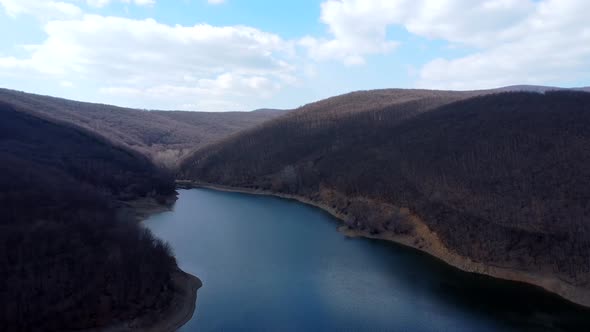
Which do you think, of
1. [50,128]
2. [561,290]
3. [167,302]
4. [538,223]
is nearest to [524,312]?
[561,290]

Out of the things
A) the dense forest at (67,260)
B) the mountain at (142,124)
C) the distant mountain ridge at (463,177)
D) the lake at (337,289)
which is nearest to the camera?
the dense forest at (67,260)

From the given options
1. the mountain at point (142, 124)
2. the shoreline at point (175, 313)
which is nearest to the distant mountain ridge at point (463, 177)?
the shoreline at point (175, 313)

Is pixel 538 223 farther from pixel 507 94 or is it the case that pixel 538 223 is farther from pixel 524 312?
pixel 507 94

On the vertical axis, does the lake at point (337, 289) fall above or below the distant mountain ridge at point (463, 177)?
below

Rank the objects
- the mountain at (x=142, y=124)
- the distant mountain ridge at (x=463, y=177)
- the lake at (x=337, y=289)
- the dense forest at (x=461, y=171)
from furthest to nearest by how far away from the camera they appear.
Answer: the mountain at (x=142, y=124), the dense forest at (x=461, y=171), the distant mountain ridge at (x=463, y=177), the lake at (x=337, y=289)

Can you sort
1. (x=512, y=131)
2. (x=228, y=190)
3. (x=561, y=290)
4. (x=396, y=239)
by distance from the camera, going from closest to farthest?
(x=561, y=290) < (x=396, y=239) < (x=512, y=131) < (x=228, y=190)

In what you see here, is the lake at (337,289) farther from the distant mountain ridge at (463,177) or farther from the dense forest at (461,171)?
the dense forest at (461,171)

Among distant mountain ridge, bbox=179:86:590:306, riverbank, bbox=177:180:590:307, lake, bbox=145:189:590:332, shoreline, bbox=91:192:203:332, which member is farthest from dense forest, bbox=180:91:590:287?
shoreline, bbox=91:192:203:332

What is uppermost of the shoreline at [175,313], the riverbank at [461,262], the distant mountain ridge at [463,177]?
the distant mountain ridge at [463,177]
